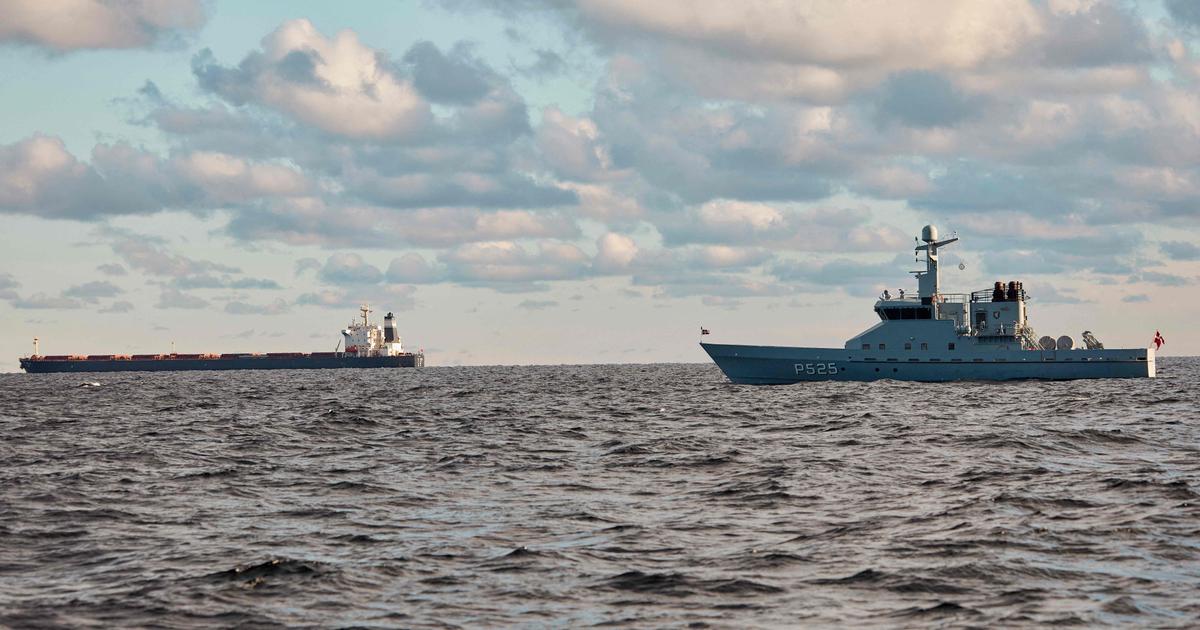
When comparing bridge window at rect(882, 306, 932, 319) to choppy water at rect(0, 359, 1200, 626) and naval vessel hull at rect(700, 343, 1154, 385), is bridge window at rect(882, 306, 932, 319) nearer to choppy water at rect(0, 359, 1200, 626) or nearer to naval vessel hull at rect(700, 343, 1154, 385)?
naval vessel hull at rect(700, 343, 1154, 385)

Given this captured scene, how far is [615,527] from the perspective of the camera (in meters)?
19.7

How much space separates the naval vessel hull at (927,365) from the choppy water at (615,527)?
120ft

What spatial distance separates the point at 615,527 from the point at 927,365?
61.8 m

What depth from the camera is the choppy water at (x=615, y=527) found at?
14.1 metres

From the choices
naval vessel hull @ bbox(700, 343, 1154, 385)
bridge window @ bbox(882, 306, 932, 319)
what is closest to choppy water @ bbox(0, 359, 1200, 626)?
naval vessel hull @ bbox(700, 343, 1154, 385)

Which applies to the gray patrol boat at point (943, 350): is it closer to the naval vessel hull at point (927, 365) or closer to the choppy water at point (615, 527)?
the naval vessel hull at point (927, 365)

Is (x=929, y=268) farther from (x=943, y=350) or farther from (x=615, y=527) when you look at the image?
(x=615, y=527)

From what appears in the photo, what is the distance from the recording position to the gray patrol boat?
77750 mm

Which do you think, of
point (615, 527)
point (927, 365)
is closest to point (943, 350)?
point (927, 365)

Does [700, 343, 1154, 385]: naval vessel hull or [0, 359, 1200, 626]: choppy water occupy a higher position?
[700, 343, 1154, 385]: naval vessel hull

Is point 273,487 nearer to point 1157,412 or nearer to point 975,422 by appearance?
point 975,422

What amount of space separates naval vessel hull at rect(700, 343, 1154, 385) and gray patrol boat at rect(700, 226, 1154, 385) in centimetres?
7

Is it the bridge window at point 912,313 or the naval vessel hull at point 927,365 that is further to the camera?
the bridge window at point 912,313

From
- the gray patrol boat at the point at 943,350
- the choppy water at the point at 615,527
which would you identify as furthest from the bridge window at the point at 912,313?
the choppy water at the point at 615,527
